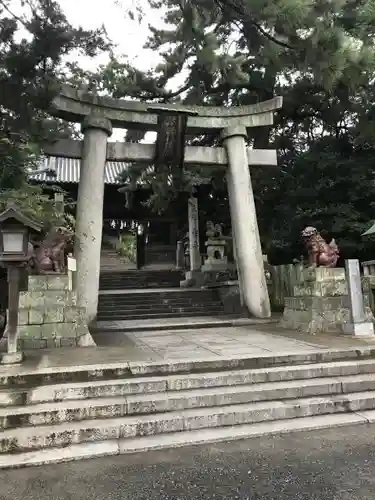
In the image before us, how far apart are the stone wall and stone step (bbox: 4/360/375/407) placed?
89.4 inches

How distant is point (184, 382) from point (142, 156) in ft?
20.7

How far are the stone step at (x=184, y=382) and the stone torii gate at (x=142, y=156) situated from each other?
405cm

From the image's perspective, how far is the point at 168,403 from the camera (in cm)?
410

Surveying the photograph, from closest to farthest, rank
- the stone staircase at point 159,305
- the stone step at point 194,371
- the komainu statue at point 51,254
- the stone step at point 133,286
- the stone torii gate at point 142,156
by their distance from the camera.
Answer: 1. the stone step at point 194,371
2. the komainu statue at point 51,254
3. the stone torii gate at point 142,156
4. the stone staircase at point 159,305
5. the stone step at point 133,286

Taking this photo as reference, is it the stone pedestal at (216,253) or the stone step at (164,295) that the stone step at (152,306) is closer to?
the stone step at (164,295)

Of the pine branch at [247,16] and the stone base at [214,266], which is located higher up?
the pine branch at [247,16]

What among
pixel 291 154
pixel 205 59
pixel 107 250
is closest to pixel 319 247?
pixel 205 59

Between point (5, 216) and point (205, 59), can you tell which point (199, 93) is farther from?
point (5, 216)

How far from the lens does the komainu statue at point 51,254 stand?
266 inches

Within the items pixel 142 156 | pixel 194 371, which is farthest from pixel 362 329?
pixel 142 156

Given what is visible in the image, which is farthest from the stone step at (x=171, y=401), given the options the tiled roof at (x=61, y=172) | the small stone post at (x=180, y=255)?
the small stone post at (x=180, y=255)

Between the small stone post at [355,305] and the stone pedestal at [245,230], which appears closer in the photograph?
the small stone post at [355,305]

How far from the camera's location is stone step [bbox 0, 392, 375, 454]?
3.53 m

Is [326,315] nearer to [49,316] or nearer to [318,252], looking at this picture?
[318,252]
